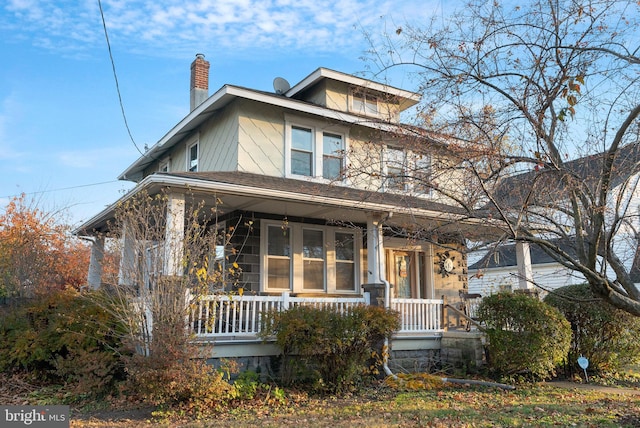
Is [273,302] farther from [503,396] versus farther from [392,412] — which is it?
[503,396]

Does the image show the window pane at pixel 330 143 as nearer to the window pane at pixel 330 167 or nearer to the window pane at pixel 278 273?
the window pane at pixel 330 167

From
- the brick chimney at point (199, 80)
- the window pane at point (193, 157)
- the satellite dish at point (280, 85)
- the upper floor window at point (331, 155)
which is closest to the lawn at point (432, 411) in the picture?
the upper floor window at point (331, 155)

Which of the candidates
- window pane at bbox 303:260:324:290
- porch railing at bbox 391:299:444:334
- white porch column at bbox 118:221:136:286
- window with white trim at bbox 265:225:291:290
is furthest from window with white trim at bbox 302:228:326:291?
white porch column at bbox 118:221:136:286

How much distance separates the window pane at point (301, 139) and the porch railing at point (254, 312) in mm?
4066

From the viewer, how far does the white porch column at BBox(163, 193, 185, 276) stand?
757cm

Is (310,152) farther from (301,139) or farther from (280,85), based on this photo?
(280,85)

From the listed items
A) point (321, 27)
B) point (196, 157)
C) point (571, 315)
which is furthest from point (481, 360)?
point (196, 157)

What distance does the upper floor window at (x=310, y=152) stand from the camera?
11.8 metres

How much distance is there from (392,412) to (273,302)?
9.52 feet

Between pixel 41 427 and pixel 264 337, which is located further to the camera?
pixel 264 337

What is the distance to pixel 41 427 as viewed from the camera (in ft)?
19.4

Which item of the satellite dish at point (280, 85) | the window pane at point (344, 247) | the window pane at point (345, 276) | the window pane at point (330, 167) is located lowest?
the window pane at point (345, 276)

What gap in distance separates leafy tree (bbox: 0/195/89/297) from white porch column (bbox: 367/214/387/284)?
6.36 meters

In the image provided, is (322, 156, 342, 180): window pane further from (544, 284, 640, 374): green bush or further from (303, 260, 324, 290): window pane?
(544, 284, 640, 374): green bush
